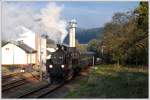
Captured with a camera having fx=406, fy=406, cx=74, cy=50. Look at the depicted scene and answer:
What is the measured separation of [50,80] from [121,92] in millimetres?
5188

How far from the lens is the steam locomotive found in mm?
16062

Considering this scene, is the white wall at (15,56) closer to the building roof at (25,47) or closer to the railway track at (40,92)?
the building roof at (25,47)

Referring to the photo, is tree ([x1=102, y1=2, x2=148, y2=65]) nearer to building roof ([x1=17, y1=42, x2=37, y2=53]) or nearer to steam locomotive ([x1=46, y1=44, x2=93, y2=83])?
steam locomotive ([x1=46, y1=44, x2=93, y2=83])

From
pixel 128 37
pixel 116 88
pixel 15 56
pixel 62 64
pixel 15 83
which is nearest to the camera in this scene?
pixel 116 88

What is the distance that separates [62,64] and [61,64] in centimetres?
4

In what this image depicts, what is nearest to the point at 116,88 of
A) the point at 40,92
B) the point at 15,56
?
the point at 40,92

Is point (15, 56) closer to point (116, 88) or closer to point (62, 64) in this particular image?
point (62, 64)

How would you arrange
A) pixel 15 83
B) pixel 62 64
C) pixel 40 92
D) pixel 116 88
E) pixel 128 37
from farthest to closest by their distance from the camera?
1. pixel 128 37
2. pixel 62 64
3. pixel 15 83
4. pixel 40 92
5. pixel 116 88

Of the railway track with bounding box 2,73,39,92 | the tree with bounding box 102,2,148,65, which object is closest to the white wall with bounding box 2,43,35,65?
the railway track with bounding box 2,73,39,92

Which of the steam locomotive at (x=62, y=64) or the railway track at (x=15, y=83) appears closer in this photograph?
the railway track at (x=15, y=83)

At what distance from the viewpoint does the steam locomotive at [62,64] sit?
16062 millimetres

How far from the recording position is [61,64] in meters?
16.5

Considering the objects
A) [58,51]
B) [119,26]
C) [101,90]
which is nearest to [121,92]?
[101,90]

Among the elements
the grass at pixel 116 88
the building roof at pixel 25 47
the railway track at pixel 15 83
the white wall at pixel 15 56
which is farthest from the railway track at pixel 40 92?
the building roof at pixel 25 47
